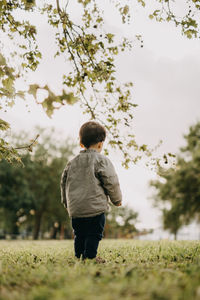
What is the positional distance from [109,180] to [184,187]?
739 inches

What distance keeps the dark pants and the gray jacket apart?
10cm

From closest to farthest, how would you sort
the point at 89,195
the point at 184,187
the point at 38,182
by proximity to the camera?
the point at 89,195, the point at 184,187, the point at 38,182

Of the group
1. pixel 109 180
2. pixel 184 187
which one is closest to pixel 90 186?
pixel 109 180

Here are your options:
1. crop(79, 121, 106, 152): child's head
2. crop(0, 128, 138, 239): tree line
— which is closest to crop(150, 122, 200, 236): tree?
crop(0, 128, 138, 239): tree line

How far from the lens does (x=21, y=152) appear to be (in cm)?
435

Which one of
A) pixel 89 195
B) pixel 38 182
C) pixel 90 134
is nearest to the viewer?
pixel 89 195

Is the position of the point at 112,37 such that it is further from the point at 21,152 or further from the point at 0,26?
the point at 21,152

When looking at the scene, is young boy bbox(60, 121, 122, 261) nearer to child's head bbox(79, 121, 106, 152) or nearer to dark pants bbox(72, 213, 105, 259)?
dark pants bbox(72, 213, 105, 259)

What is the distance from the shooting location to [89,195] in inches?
138

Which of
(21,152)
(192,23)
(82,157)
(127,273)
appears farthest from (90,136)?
(192,23)

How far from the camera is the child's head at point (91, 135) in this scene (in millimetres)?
3908

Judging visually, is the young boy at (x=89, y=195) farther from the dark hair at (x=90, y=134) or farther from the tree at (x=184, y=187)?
the tree at (x=184, y=187)

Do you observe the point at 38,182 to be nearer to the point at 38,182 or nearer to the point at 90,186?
the point at 38,182

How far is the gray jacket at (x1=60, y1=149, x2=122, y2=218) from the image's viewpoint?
3.51 metres
